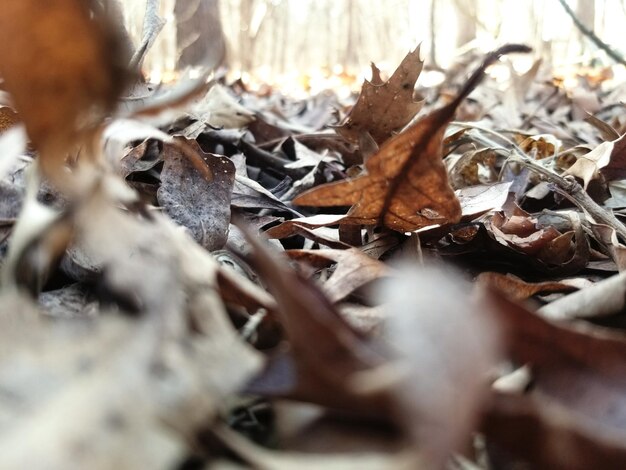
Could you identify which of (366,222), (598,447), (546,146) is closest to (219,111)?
(546,146)

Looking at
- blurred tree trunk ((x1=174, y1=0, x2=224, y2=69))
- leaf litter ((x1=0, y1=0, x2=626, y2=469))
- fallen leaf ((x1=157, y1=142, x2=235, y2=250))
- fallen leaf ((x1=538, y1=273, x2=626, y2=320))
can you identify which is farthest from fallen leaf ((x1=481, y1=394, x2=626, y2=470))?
blurred tree trunk ((x1=174, y1=0, x2=224, y2=69))

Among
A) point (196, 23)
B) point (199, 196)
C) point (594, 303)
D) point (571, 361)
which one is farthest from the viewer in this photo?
point (196, 23)

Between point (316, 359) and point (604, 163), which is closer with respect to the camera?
point (316, 359)

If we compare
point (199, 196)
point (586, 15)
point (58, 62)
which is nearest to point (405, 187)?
point (199, 196)

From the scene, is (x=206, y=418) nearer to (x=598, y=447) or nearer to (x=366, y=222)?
(x=598, y=447)

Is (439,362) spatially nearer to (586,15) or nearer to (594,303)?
(594,303)

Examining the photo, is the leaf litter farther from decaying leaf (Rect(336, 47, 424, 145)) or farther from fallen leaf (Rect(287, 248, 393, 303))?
decaying leaf (Rect(336, 47, 424, 145))
